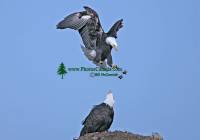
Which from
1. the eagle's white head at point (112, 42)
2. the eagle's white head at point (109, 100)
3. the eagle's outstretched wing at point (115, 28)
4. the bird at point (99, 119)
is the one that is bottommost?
the bird at point (99, 119)

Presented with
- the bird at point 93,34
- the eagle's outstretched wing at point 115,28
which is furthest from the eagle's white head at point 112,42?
the eagle's outstretched wing at point 115,28

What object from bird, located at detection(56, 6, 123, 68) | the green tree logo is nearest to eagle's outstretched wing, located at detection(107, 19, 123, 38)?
bird, located at detection(56, 6, 123, 68)

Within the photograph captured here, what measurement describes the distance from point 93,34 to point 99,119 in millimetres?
1657

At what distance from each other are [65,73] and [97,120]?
1.09m

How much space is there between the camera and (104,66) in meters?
10.6

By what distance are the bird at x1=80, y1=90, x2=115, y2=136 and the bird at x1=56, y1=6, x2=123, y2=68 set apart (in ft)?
3.16

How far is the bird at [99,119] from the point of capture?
432 inches

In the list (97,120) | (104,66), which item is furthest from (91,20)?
(97,120)

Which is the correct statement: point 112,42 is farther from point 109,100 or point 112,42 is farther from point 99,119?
point 99,119

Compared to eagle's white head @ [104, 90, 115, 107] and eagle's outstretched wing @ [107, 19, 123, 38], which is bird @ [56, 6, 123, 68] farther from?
eagle's white head @ [104, 90, 115, 107]

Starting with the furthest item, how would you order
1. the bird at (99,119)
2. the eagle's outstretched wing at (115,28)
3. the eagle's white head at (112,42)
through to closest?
the eagle's outstretched wing at (115,28)
the bird at (99,119)
the eagle's white head at (112,42)

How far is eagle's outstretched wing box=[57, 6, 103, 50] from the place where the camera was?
11.2 m

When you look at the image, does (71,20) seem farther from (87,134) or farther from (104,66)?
(87,134)

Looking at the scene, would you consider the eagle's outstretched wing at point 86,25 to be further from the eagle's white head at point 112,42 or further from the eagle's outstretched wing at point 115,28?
the eagle's white head at point 112,42
